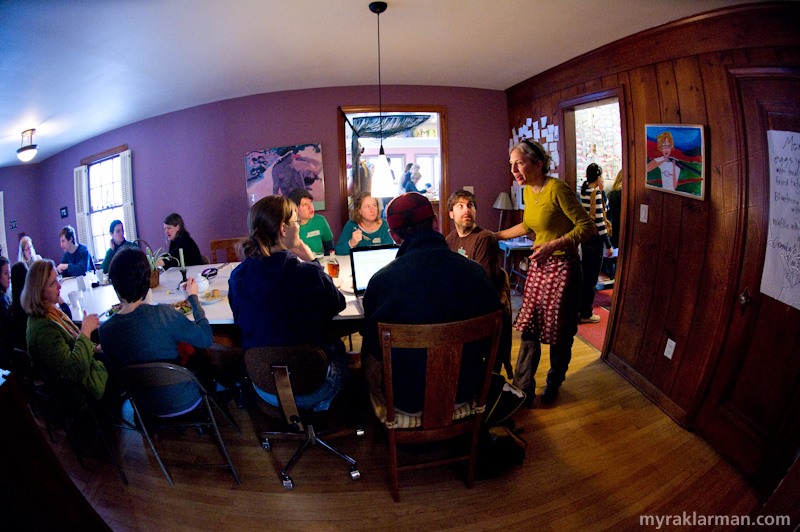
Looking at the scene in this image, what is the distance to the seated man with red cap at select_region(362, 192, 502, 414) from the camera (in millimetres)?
1299

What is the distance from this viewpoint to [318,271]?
5.21ft

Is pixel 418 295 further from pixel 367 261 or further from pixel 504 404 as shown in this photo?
pixel 504 404

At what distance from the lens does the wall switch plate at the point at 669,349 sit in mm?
2186

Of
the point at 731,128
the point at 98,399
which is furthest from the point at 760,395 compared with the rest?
the point at 98,399

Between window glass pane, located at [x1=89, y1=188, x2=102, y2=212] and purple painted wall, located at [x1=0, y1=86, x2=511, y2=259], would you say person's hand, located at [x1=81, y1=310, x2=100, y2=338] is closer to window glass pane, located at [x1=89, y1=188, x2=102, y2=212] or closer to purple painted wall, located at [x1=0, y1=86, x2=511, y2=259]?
purple painted wall, located at [x1=0, y1=86, x2=511, y2=259]

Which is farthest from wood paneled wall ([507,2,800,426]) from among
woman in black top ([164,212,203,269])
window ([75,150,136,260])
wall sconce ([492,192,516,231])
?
window ([75,150,136,260])

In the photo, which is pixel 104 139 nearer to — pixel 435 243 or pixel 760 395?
pixel 435 243

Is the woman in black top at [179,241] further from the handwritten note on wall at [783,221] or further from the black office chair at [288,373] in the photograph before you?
the handwritten note on wall at [783,221]

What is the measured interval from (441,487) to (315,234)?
7.79 ft

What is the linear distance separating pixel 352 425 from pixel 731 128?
270 cm

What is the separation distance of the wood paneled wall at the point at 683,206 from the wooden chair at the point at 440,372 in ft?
4.92

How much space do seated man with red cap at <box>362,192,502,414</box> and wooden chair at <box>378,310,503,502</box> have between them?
0.23ft

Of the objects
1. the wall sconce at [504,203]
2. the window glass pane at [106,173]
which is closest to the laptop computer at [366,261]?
Answer: the wall sconce at [504,203]

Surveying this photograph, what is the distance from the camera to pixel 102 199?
6078mm
